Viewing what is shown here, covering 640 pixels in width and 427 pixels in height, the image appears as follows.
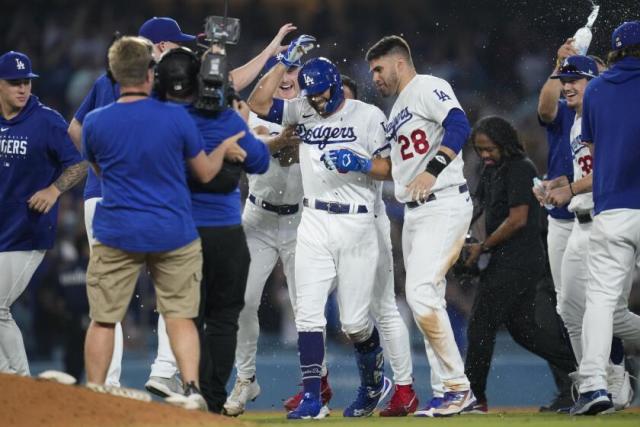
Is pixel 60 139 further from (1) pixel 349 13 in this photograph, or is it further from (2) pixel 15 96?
(1) pixel 349 13

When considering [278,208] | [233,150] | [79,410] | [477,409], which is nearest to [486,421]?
[477,409]

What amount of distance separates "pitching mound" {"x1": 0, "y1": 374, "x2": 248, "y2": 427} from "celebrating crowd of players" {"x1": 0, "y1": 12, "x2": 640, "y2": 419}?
28 centimetres

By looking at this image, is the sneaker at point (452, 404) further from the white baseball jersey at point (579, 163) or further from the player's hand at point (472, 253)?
the player's hand at point (472, 253)

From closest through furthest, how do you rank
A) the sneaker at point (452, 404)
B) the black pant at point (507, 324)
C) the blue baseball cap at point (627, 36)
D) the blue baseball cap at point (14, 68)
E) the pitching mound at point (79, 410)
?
1. the pitching mound at point (79, 410)
2. the blue baseball cap at point (627, 36)
3. the sneaker at point (452, 404)
4. the blue baseball cap at point (14, 68)
5. the black pant at point (507, 324)

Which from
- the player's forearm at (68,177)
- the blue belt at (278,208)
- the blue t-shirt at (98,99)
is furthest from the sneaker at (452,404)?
the player's forearm at (68,177)

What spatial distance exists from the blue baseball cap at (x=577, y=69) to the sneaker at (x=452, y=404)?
2.04m

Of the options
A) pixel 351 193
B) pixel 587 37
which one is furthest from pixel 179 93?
pixel 587 37

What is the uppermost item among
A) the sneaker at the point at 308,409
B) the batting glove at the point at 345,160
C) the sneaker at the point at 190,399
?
the batting glove at the point at 345,160

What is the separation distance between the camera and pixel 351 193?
7.14 metres

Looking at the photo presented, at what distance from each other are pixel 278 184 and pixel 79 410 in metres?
2.89

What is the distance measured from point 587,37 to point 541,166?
5.03 metres

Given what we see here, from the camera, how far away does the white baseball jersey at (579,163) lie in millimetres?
7184

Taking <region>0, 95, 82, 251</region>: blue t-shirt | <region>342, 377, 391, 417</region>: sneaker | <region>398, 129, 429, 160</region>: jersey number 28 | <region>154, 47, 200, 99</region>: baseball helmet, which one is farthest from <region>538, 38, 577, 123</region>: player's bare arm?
<region>0, 95, 82, 251</region>: blue t-shirt

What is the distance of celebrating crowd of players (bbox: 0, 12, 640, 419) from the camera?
5.57 m
